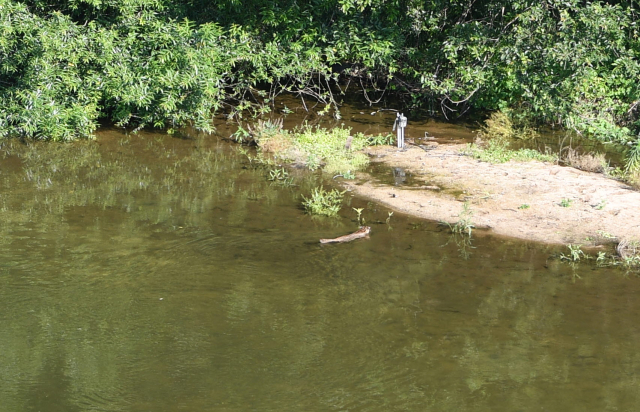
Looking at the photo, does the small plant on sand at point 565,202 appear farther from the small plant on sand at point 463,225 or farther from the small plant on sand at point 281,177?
the small plant on sand at point 281,177


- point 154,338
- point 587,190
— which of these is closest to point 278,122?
point 587,190

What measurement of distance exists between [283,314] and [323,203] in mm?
2942

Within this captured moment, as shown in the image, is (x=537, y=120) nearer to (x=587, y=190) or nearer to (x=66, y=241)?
(x=587, y=190)

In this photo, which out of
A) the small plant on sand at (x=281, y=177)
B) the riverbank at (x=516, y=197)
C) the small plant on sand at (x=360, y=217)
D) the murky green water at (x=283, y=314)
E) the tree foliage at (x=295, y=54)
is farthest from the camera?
the tree foliage at (x=295, y=54)

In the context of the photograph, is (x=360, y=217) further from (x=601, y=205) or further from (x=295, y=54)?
(x=295, y=54)

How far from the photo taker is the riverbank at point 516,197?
856 centimetres

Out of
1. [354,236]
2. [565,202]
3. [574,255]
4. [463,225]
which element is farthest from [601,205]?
[354,236]

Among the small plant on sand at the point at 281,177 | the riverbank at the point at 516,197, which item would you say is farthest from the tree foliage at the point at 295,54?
the small plant on sand at the point at 281,177

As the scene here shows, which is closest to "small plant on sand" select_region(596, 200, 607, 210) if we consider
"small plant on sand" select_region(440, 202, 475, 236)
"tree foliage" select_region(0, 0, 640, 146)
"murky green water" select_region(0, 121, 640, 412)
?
"murky green water" select_region(0, 121, 640, 412)

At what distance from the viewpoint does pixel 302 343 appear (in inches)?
241

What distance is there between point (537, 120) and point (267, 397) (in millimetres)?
9538

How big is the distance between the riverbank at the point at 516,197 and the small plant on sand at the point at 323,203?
18.6 inches

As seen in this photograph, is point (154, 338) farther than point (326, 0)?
No

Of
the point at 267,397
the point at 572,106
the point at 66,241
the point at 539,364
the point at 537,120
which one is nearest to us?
the point at 267,397
